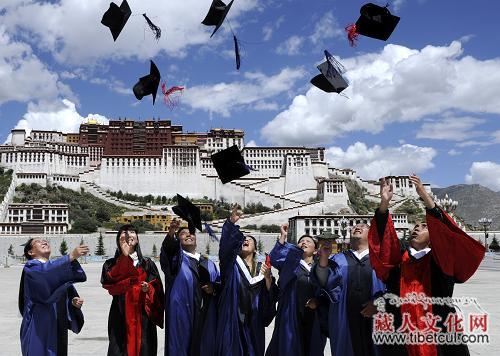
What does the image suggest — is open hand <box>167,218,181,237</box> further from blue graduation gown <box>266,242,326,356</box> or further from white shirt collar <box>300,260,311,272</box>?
white shirt collar <box>300,260,311,272</box>

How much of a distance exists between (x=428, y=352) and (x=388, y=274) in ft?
2.44

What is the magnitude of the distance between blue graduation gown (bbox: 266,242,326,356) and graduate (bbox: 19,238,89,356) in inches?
85.4

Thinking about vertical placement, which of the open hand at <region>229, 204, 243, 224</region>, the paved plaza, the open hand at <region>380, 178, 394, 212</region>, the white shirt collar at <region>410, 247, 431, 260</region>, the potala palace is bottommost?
the paved plaza

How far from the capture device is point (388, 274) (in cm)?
458

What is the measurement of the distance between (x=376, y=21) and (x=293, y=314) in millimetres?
3559

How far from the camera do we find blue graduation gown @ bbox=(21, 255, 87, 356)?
200 inches

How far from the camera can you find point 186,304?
5.54m

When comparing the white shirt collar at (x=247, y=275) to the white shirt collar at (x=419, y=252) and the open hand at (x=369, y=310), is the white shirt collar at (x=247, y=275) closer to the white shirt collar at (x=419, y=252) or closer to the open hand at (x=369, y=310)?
the open hand at (x=369, y=310)

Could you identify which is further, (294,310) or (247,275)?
(294,310)

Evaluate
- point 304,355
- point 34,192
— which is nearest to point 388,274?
point 304,355

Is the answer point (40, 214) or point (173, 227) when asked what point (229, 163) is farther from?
point (40, 214)

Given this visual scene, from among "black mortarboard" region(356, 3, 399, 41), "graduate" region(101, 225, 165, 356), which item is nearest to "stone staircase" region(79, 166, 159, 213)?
"graduate" region(101, 225, 165, 356)

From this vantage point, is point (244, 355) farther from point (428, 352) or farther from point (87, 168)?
point (87, 168)

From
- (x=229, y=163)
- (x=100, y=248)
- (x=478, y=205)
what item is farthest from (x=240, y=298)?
(x=478, y=205)
